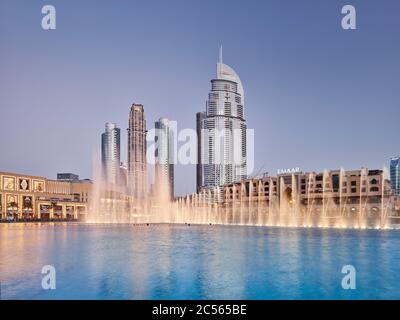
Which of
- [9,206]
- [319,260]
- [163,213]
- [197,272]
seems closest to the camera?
[197,272]

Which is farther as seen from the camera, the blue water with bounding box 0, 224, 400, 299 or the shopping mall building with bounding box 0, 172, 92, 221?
the shopping mall building with bounding box 0, 172, 92, 221

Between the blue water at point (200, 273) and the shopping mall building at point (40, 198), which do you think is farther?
the shopping mall building at point (40, 198)

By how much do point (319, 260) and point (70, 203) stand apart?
138 m

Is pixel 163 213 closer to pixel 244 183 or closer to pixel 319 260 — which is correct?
pixel 244 183

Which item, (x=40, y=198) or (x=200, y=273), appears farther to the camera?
(x=40, y=198)

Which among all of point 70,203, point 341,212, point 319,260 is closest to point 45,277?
point 319,260

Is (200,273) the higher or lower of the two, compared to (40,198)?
higher

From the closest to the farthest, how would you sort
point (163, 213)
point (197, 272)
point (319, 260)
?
point (197, 272), point (319, 260), point (163, 213)
